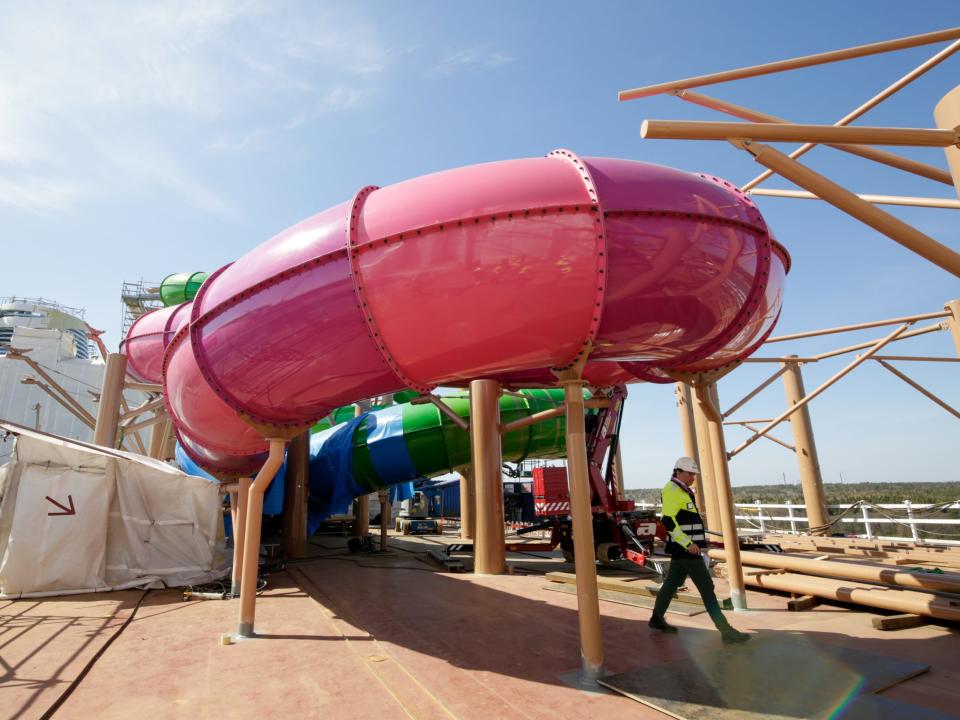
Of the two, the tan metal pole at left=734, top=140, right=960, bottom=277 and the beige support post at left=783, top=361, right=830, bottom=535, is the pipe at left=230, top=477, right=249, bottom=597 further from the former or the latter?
the beige support post at left=783, top=361, right=830, bottom=535

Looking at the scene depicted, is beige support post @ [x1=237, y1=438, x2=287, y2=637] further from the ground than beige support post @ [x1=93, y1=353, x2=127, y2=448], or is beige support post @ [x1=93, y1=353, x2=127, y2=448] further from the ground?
beige support post @ [x1=93, y1=353, x2=127, y2=448]

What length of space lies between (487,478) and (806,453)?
384 inches

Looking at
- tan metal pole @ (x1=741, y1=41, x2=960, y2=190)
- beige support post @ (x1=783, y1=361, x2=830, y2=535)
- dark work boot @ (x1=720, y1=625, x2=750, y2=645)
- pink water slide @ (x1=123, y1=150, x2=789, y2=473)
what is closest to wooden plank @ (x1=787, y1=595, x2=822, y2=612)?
dark work boot @ (x1=720, y1=625, x2=750, y2=645)

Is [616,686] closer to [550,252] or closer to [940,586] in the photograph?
[550,252]

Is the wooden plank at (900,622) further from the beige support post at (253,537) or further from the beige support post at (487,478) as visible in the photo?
the beige support post at (253,537)

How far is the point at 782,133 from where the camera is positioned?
2840 mm

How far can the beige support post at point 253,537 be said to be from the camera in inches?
247

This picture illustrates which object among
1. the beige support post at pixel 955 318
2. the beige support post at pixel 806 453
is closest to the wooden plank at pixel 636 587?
the beige support post at pixel 955 318

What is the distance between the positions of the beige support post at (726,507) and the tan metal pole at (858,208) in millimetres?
4013

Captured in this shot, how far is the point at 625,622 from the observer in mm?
6148

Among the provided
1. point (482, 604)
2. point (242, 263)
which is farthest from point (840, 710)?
point (242, 263)

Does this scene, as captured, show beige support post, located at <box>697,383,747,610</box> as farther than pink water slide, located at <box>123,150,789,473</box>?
Yes

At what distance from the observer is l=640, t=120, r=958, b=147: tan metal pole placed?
8.66 ft

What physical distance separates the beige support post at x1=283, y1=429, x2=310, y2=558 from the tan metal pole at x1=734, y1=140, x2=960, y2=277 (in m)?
12.8
